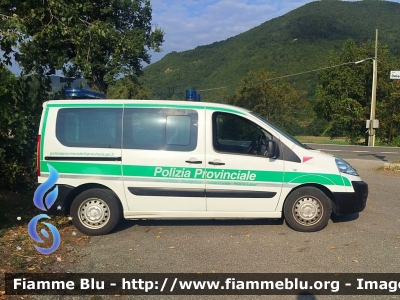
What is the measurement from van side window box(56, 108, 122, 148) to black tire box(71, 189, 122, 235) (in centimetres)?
72

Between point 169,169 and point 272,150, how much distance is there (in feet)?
4.92

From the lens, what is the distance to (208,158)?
611 centimetres

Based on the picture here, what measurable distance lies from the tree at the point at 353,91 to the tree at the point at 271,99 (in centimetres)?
891

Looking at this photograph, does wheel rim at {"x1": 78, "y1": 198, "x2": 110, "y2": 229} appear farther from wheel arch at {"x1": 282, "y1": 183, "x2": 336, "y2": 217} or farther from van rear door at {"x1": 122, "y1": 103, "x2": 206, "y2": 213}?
wheel arch at {"x1": 282, "y1": 183, "x2": 336, "y2": 217}

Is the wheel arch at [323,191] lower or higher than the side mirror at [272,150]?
lower

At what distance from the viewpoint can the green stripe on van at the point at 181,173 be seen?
6109 millimetres

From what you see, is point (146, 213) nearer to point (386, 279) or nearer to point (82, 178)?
point (82, 178)

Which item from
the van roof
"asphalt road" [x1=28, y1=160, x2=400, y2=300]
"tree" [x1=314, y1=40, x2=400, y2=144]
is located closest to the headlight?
"asphalt road" [x1=28, y1=160, x2=400, y2=300]

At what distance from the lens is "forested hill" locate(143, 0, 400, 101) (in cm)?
5550

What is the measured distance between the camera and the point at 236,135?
21.9 feet

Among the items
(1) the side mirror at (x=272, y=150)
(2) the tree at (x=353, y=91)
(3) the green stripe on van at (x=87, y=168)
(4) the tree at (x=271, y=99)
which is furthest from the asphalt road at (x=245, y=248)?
(2) the tree at (x=353, y=91)

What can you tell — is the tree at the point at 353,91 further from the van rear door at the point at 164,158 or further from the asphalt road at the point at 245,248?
the van rear door at the point at 164,158

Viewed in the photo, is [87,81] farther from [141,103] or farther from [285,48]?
[285,48]

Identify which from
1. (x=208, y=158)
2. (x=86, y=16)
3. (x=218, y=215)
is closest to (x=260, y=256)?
(x=218, y=215)
